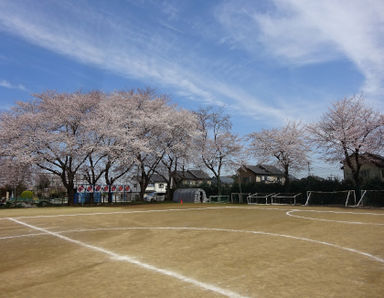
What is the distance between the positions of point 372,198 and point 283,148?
1375 centimetres

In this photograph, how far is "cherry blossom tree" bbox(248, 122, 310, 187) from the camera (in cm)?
3519

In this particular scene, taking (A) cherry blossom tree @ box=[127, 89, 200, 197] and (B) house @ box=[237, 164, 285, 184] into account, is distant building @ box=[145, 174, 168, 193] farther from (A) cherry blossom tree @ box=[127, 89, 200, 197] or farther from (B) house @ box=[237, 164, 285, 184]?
(A) cherry blossom tree @ box=[127, 89, 200, 197]

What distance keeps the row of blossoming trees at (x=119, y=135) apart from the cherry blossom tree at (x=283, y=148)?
0.14 meters

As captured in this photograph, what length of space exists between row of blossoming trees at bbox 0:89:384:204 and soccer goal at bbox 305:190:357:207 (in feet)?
7.13

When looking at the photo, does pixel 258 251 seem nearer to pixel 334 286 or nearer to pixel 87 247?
pixel 334 286

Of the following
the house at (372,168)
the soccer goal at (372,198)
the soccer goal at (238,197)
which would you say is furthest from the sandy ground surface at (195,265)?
the house at (372,168)

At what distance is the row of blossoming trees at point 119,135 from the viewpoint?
26.1m

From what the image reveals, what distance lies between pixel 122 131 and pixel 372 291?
87.5 ft

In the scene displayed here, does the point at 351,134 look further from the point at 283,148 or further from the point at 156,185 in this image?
the point at 156,185

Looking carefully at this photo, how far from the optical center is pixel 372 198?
72.5 feet

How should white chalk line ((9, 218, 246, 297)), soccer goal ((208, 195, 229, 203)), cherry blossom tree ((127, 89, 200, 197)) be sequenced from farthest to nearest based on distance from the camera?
soccer goal ((208, 195, 229, 203)), cherry blossom tree ((127, 89, 200, 197)), white chalk line ((9, 218, 246, 297))

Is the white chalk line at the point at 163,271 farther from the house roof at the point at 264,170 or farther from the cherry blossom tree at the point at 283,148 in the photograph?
the house roof at the point at 264,170

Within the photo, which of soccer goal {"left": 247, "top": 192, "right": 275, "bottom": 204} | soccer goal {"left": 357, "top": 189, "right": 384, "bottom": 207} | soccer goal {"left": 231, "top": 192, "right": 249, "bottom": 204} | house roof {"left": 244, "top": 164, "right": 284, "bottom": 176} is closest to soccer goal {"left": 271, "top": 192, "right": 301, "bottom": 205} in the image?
soccer goal {"left": 247, "top": 192, "right": 275, "bottom": 204}

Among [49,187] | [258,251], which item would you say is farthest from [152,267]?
[49,187]
